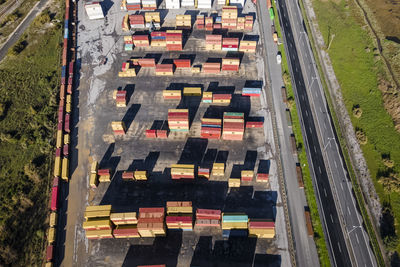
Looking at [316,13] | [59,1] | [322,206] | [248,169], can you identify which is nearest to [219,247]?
[248,169]

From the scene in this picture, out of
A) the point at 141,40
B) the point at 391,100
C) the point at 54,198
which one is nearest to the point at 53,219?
the point at 54,198

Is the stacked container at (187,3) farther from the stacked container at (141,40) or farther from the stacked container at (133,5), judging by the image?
the stacked container at (141,40)

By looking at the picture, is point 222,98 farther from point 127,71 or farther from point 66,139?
point 66,139

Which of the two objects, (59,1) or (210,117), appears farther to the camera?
(59,1)

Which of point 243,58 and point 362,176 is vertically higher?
point 243,58

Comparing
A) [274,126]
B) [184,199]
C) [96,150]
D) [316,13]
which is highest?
[316,13]

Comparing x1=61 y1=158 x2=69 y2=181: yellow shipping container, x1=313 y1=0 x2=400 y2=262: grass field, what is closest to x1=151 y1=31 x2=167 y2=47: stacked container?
x1=61 y1=158 x2=69 y2=181: yellow shipping container

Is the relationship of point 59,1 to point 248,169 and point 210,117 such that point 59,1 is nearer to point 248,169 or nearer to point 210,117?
point 210,117

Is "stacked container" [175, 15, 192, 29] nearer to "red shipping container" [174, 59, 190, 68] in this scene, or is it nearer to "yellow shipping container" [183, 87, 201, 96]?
"red shipping container" [174, 59, 190, 68]

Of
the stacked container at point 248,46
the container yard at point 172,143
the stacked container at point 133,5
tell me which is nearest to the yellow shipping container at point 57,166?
the container yard at point 172,143
